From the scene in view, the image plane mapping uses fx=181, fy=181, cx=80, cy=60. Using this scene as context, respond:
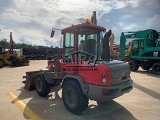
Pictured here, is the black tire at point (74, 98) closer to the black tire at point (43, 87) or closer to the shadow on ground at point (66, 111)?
the shadow on ground at point (66, 111)

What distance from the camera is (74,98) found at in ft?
17.5

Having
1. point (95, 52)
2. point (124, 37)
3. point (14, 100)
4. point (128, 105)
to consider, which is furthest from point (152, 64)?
point (14, 100)

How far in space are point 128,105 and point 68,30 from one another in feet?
10.5

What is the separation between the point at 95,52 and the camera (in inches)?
221

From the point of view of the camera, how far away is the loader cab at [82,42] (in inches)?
214

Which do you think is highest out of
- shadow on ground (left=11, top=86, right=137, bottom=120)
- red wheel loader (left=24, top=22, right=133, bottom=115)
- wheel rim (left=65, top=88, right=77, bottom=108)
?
red wheel loader (left=24, top=22, right=133, bottom=115)

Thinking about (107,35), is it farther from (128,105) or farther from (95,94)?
(128,105)

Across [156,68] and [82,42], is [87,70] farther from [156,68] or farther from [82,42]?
[156,68]

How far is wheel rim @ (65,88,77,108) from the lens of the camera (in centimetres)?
534

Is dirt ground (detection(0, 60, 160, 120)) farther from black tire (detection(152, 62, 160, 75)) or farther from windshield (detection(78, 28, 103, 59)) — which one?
black tire (detection(152, 62, 160, 75))

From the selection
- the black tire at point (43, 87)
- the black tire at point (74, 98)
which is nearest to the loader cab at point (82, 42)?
the black tire at point (74, 98)

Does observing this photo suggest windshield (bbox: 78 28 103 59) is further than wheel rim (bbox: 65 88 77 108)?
Yes

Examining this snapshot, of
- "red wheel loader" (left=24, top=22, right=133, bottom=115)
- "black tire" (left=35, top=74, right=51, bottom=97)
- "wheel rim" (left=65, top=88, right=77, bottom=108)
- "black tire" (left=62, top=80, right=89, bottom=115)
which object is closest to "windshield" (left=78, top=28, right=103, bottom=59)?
"red wheel loader" (left=24, top=22, right=133, bottom=115)

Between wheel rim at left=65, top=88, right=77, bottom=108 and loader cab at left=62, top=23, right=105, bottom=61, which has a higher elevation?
loader cab at left=62, top=23, right=105, bottom=61
